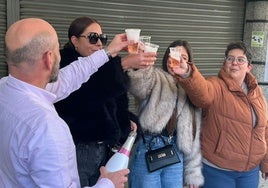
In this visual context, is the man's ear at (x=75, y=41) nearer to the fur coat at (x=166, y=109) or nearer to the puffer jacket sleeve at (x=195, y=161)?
the fur coat at (x=166, y=109)

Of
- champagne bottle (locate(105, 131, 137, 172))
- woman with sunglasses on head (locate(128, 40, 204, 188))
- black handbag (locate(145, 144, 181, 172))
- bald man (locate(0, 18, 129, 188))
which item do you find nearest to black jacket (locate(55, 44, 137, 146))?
champagne bottle (locate(105, 131, 137, 172))

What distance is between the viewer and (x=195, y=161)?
123 inches

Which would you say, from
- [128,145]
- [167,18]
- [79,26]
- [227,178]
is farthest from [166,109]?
[167,18]

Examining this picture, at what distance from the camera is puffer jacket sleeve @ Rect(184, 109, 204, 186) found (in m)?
3.11

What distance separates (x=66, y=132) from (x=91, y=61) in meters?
0.88

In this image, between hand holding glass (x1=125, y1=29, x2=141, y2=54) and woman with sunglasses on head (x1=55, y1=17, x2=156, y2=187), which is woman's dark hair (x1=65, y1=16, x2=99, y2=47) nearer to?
woman with sunglasses on head (x1=55, y1=17, x2=156, y2=187)

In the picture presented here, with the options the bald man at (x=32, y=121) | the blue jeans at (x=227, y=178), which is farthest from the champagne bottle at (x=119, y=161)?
the blue jeans at (x=227, y=178)

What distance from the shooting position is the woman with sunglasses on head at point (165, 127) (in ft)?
9.61

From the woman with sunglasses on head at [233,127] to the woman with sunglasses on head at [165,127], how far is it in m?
0.12

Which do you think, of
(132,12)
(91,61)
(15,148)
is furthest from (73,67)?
(132,12)

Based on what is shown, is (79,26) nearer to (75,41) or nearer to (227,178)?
(75,41)

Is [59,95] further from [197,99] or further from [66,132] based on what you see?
[197,99]

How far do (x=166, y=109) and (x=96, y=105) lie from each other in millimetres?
703

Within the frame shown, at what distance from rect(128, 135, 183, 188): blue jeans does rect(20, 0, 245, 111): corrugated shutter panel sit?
173cm
